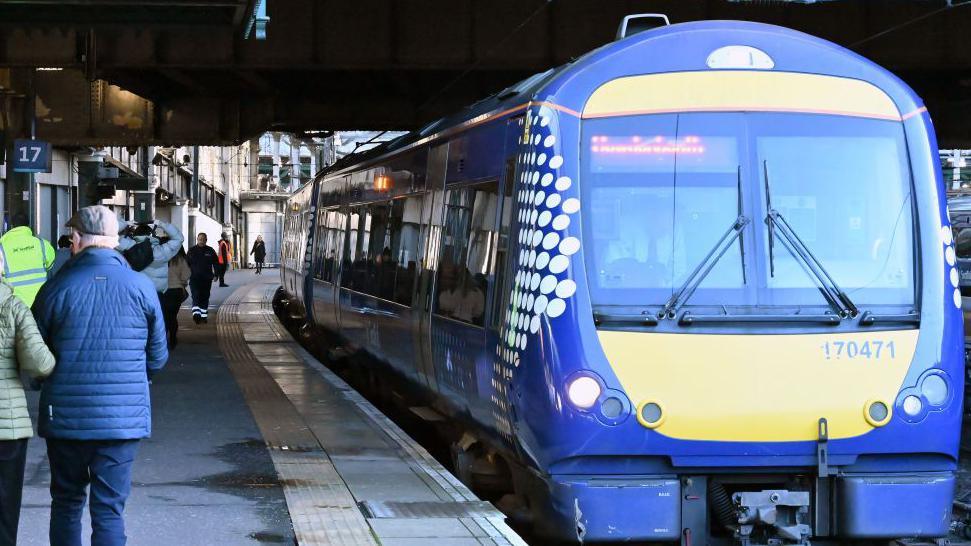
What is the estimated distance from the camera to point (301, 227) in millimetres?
23141

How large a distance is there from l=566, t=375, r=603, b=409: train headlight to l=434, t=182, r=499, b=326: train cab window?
4.68 ft

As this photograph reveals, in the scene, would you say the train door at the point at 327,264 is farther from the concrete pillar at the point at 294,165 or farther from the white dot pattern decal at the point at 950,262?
the concrete pillar at the point at 294,165

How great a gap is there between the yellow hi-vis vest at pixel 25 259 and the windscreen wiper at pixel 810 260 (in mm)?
6767

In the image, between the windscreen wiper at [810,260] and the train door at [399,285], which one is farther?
the train door at [399,285]

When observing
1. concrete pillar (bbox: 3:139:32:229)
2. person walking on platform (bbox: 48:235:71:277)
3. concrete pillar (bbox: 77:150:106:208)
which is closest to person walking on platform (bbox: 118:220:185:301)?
person walking on platform (bbox: 48:235:71:277)

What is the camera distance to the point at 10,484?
5922mm

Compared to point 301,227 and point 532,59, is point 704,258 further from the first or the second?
point 301,227

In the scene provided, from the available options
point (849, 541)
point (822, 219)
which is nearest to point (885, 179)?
point (822, 219)

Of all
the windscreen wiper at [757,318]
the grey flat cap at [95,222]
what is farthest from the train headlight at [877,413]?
the grey flat cap at [95,222]

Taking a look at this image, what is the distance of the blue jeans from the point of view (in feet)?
18.9

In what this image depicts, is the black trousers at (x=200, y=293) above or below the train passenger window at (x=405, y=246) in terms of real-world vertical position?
below

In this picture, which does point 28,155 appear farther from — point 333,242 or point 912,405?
point 912,405

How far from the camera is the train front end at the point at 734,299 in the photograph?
676 centimetres

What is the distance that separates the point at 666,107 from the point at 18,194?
15929mm
